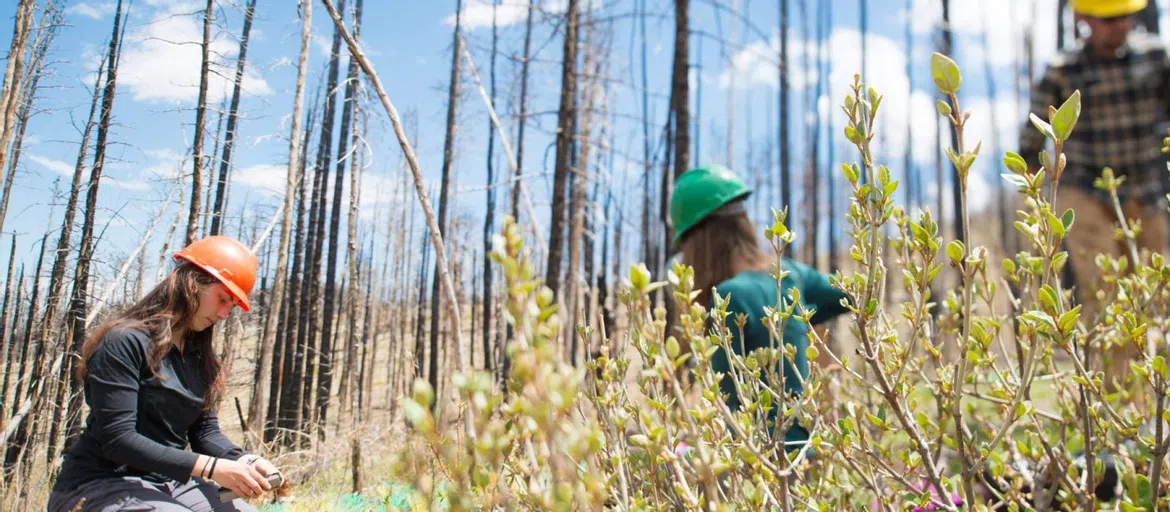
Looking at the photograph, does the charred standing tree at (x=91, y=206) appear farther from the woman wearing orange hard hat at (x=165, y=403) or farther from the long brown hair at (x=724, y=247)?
the long brown hair at (x=724, y=247)

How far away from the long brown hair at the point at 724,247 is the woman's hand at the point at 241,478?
145 cm

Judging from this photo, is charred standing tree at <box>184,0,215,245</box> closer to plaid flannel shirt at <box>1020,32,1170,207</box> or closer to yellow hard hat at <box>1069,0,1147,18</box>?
plaid flannel shirt at <box>1020,32,1170,207</box>

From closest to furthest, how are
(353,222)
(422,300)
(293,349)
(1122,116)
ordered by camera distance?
(353,222), (293,349), (1122,116), (422,300)

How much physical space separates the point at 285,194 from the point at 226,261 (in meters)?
0.52

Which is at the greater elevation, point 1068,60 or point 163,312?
point 1068,60

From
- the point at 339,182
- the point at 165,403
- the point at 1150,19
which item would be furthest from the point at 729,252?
the point at 1150,19

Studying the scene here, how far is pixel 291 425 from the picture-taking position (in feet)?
8.85

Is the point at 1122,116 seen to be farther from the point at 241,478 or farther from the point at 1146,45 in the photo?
the point at 241,478

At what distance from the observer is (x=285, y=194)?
2.42 m

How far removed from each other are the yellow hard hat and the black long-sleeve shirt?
3.73 m

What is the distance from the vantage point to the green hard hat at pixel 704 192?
2314 mm

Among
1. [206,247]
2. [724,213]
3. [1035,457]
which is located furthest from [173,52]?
[1035,457]

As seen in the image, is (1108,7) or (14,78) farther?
(1108,7)

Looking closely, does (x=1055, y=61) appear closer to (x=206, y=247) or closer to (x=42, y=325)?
(x=206, y=247)
